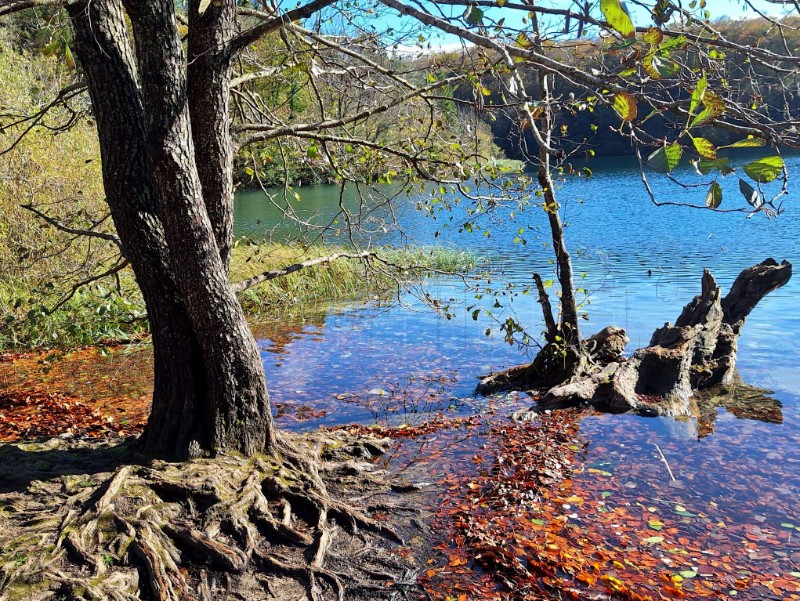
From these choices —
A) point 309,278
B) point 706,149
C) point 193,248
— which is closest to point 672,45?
point 706,149

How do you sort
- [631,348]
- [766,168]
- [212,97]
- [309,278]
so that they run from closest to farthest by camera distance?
[766,168] < [212,97] < [631,348] < [309,278]

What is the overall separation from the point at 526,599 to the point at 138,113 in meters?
4.53

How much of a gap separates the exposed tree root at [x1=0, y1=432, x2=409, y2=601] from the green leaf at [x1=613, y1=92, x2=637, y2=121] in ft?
12.5

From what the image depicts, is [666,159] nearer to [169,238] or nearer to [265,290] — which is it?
[169,238]

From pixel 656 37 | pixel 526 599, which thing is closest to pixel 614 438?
pixel 526 599

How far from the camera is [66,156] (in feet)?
46.1

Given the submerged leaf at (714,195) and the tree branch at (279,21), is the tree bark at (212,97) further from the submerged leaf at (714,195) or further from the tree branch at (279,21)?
the submerged leaf at (714,195)

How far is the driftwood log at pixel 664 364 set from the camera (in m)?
8.73

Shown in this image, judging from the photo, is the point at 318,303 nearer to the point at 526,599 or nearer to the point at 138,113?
the point at 138,113

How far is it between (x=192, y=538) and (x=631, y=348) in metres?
8.64

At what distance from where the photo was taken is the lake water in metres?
5.94

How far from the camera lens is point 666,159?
133 centimetres

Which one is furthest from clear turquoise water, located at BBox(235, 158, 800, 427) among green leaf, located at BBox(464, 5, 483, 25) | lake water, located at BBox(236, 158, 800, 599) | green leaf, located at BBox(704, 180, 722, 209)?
green leaf, located at BBox(704, 180, 722, 209)

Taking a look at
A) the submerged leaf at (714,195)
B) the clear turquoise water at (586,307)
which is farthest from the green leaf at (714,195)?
the clear turquoise water at (586,307)
